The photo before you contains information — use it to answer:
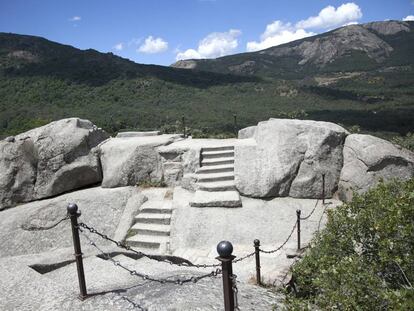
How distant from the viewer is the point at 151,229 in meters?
10.4

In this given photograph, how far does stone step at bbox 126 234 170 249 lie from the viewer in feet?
32.4

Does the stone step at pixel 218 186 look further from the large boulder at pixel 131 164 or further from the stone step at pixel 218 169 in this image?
the large boulder at pixel 131 164

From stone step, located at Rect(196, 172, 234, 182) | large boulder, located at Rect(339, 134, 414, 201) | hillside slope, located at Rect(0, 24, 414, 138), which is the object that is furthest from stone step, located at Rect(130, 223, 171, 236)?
hillside slope, located at Rect(0, 24, 414, 138)

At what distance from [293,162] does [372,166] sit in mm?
2292

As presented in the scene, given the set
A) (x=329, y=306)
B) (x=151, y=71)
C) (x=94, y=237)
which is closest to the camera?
(x=329, y=306)

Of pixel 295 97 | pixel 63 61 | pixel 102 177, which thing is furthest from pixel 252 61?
pixel 102 177

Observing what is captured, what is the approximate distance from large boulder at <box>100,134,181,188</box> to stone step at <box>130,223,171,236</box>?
8.11 feet

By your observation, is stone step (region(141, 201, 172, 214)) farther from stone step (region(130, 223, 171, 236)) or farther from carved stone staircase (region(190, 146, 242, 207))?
carved stone staircase (region(190, 146, 242, 207))

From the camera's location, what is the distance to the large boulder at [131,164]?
12.7 meters

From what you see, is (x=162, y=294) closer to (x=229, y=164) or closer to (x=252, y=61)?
(x=229, y=164)

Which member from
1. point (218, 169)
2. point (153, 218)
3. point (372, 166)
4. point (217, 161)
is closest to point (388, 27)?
point (372, 166)

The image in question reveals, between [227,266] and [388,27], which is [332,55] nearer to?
[388,27]

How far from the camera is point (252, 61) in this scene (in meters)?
148

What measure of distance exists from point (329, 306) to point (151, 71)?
2604 inches
